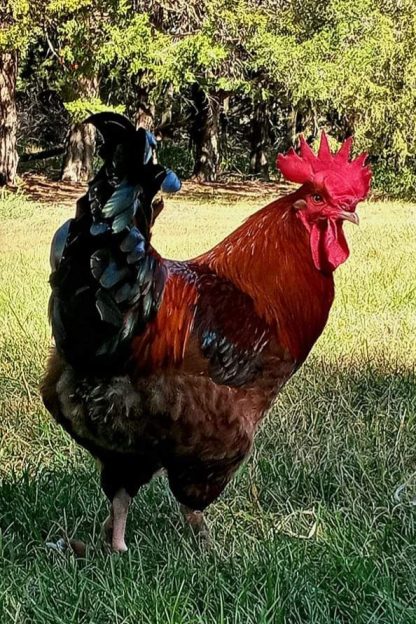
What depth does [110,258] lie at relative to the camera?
7.57 ft

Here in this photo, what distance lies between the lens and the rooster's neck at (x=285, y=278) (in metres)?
2.70

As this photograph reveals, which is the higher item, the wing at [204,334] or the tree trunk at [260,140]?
the wing at [204,334]

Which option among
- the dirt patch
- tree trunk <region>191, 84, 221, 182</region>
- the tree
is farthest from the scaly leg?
tree trunk <region>191, 84, 221, 182</region>

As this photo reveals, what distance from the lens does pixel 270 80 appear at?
690 inches

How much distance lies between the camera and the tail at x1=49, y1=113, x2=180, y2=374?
2248mm

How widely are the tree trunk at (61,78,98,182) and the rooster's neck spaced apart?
54.2 feet

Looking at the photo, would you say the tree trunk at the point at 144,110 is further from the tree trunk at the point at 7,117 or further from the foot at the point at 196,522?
the foot at the point at 196,522

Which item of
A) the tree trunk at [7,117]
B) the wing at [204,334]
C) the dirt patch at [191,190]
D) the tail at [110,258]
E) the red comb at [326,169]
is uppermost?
the red comb at [326,169]

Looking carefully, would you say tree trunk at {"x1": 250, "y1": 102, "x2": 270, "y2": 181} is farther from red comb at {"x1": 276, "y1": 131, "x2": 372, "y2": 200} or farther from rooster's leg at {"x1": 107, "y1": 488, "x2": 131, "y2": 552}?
rooster's leg at {"x1": 107, "y1": 488, "x2": 131, "y2": 552}

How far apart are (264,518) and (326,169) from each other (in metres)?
1.27

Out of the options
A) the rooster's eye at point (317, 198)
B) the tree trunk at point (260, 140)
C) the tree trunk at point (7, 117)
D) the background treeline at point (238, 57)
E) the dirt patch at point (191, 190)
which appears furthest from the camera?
the tree trunk at point (260, 140)

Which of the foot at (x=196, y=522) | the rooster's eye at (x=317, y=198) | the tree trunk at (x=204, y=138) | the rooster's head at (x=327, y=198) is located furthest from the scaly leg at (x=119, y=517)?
the tree trunk at (x=204, y=138)

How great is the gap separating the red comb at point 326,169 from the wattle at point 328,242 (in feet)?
0.39

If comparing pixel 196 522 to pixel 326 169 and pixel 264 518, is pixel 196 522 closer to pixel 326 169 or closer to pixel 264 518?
pixel 264 518
